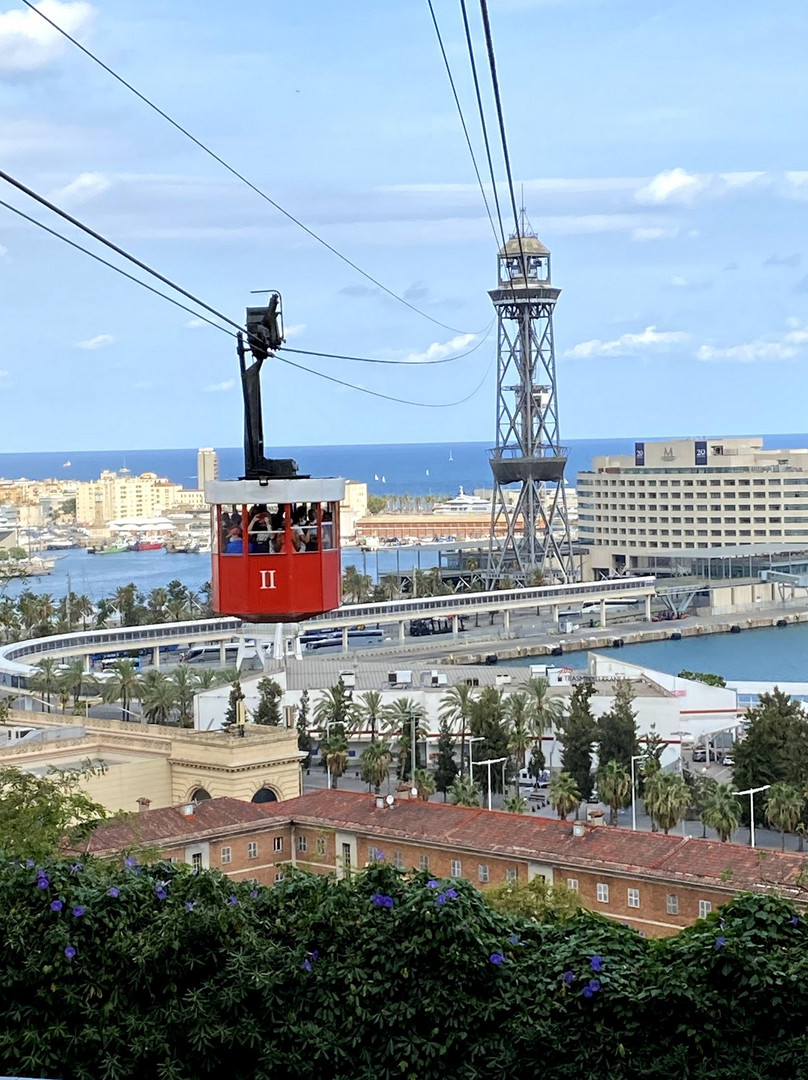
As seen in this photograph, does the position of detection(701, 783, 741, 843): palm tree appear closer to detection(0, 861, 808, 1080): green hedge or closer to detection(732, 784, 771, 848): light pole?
detection(732, 784, 771, 848): light pole

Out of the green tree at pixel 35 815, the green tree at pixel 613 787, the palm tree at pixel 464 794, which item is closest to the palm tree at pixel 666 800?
the green tree at pixel 613 787

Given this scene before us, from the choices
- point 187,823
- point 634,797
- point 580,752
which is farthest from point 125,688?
point 187,823

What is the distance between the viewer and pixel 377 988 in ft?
20.1

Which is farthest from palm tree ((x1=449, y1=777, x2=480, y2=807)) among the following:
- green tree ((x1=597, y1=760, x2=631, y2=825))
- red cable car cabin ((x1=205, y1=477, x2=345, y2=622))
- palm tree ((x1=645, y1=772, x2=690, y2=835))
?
red cable car cabin ((x1=205, y1=477, x2=345, y2=622))

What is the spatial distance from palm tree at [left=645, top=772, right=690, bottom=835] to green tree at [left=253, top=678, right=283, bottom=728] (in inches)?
390

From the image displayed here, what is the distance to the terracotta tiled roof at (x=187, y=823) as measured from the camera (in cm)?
1684

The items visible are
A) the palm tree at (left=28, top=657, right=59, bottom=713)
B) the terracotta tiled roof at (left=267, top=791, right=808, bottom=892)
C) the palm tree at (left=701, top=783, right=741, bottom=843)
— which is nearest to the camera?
the terracotta tiled roof at (left=267, top=791, right=808, bottom=892)

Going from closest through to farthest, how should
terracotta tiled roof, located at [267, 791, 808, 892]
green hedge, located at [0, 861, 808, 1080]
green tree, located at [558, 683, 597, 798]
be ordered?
green hedge, located at [0, 861, 808, 1080] → terracotta tiled roof, located at [267, 791, 808, 892] → green tree, located at [558, 683, 597, 798]

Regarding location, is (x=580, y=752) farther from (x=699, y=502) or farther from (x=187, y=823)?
(x=699, y=502)

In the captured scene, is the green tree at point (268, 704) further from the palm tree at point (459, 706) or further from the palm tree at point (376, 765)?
the palm tree at point (376, 765)

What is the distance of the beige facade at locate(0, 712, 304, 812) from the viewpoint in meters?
20.1

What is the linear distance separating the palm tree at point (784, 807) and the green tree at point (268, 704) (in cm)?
1083

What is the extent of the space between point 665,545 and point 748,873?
58.5 metres

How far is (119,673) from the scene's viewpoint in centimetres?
3497
